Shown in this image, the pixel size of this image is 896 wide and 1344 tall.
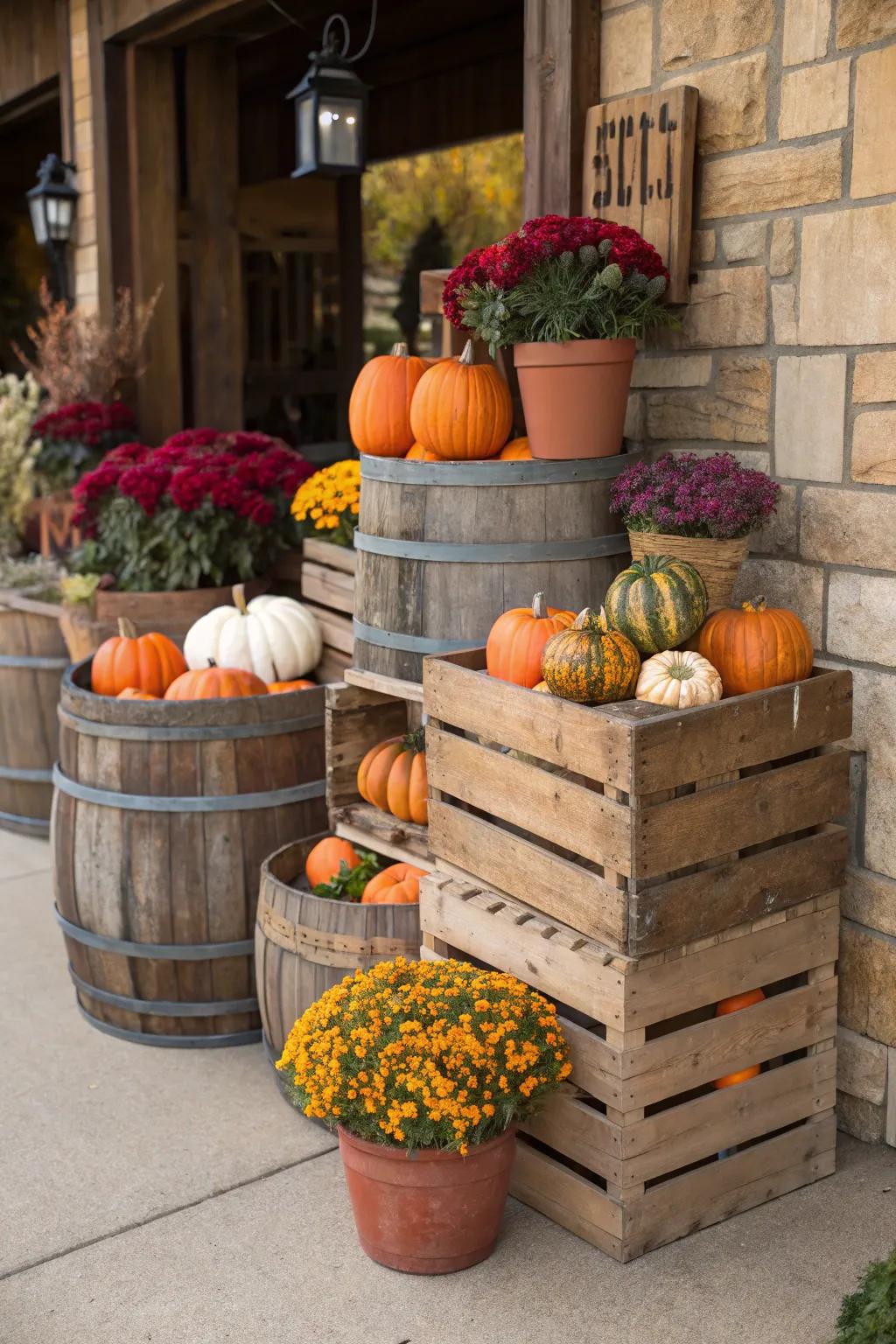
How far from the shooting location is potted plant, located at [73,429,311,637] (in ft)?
15.7

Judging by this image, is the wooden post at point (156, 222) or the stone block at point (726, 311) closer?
the stone block at point (726, 311)

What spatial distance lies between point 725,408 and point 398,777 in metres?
1.19

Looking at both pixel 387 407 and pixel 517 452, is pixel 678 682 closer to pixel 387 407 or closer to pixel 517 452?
pixel 517 452

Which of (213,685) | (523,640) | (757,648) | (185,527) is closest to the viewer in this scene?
(757,648)

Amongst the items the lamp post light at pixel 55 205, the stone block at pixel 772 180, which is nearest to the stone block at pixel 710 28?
the stone block at pixel 772 180

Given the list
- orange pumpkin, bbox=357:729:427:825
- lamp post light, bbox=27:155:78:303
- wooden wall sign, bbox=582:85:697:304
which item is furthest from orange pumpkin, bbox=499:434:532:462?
lamp post light, bbox=27:155:78:303

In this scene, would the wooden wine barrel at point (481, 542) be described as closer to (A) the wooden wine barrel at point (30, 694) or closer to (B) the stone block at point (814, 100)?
(B) the stone block at point (814, 100)

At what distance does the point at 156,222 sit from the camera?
20.2 ft

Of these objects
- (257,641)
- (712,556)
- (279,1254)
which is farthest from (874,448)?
(279,1254)

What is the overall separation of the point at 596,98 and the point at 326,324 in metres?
5.29

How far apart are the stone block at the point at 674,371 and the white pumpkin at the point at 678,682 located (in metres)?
0.89

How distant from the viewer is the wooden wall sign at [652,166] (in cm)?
325

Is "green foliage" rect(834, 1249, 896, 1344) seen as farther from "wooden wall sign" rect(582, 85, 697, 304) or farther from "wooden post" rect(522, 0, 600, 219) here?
"wooden post" rect(522, 0, 600, 219)

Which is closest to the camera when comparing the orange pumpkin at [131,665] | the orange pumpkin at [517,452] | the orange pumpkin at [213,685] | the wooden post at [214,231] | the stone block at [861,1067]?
the stone block at [861,1067]
